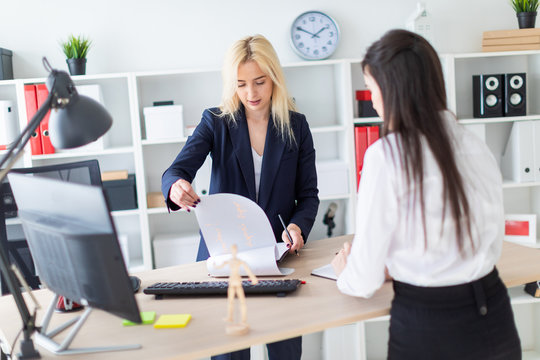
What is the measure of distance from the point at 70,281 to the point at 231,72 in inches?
44.7

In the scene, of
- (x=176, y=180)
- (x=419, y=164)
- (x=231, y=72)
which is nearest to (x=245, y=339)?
(x=419, y=164)

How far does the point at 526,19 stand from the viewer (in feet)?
11.9

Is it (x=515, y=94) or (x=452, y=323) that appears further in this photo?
(x=515, y=94)

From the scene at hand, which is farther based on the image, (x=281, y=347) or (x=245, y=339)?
(x=281, y=347)

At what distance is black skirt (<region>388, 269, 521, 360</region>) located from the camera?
1.36 m

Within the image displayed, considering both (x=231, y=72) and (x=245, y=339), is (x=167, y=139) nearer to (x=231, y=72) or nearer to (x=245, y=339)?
(x=231, y=72)

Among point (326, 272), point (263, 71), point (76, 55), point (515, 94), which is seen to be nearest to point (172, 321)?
point (326, 272)

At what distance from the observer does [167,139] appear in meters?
3.42

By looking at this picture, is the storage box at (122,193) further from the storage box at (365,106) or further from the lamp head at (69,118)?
the lamp head at (69,118)

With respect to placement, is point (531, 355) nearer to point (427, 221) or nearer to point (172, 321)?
point (427, 221)

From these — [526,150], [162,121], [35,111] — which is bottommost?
[526,150]

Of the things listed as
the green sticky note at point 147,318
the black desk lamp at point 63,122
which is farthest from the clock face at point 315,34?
the green sticky note at point 147,318

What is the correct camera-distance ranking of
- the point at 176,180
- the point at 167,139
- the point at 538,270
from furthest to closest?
the point at 167,139 → the point at 176,180 → the point at 538,270

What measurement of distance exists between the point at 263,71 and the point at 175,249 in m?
1.63
